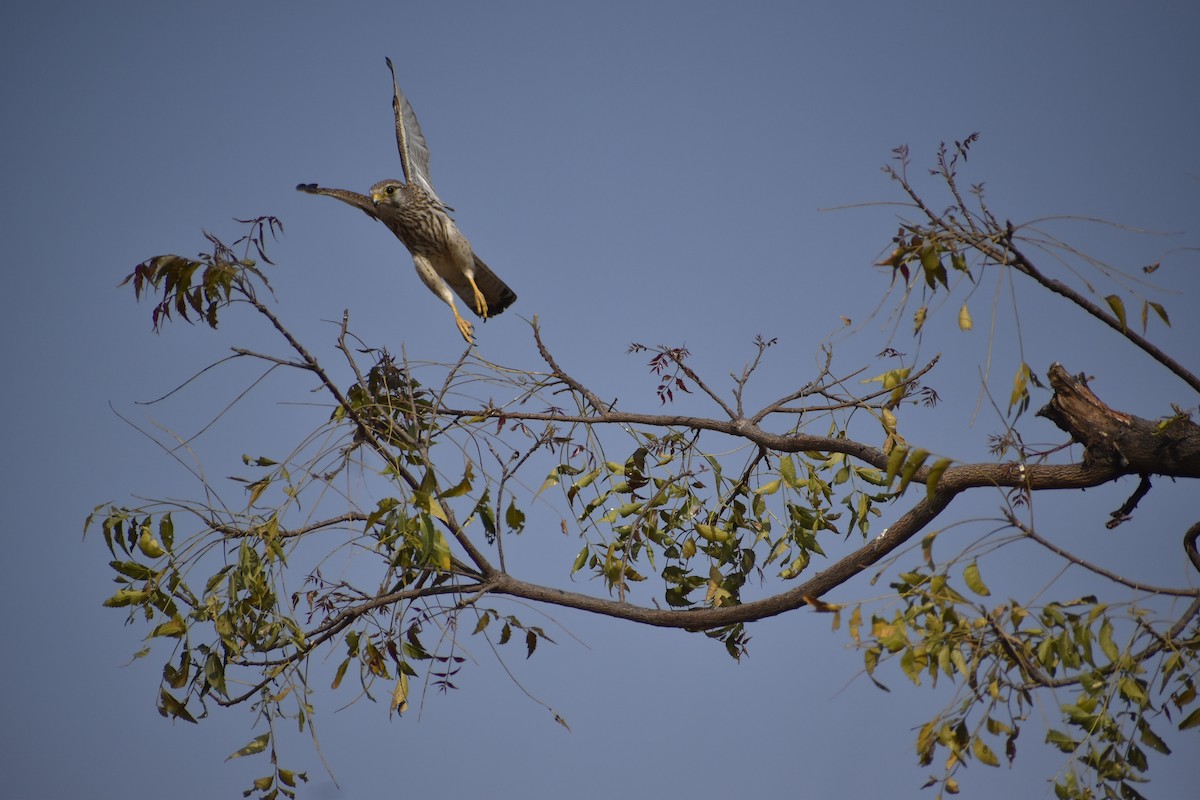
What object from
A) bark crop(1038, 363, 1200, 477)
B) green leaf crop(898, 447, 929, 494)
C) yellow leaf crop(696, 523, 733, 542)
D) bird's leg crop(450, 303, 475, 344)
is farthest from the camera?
bird's leg crop(450, 303, 475, 344)

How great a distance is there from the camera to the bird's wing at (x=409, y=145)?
6.09 m

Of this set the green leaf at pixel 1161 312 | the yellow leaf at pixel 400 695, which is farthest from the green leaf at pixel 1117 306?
the yellow leaf at pixel 400 695

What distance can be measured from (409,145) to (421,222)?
505mm

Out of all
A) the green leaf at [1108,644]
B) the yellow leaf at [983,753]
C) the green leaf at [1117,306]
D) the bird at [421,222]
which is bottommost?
the yellow leaf at [983,753]

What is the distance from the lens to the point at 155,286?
3.20 m

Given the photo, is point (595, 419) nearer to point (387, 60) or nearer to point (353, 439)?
point (353, 439)

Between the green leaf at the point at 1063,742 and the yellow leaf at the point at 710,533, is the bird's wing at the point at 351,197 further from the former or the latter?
the green leaf at the point at 1063,742

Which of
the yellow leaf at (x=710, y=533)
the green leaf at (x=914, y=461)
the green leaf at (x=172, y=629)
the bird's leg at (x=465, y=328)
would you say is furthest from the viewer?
the bird's leg at (x=465, y=328)

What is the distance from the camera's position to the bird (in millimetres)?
5988

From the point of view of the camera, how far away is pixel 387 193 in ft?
19.7

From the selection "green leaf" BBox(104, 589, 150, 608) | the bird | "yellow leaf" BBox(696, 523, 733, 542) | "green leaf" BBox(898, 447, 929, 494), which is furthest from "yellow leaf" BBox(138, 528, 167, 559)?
the bird

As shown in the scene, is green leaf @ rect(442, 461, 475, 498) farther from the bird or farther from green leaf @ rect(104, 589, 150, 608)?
the bird

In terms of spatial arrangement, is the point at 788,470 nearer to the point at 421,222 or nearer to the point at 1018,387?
the point at 1018,387

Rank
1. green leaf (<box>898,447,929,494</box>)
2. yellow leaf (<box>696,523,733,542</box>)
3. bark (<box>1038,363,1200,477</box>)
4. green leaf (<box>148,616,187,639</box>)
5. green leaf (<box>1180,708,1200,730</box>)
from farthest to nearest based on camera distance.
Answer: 1. yellow leaf (<box>696,523,733,542</box>)
2. green leaf (<box>148,616,187,639</box>)
3. bark (<box>1038,363,1200,477</box>)
4. green leaf (<box>1180,708,1200,730</box>)
5. green leaf (<box>898,447,929,494</box>)
